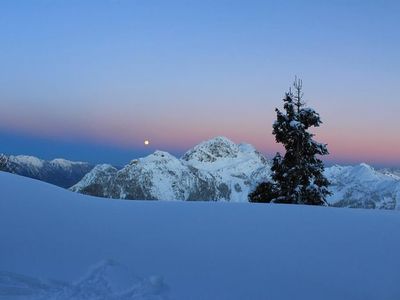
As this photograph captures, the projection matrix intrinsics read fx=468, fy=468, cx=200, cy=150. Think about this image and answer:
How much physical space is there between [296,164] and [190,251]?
56.9 feet

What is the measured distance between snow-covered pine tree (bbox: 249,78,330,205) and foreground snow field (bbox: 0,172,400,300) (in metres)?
13.7

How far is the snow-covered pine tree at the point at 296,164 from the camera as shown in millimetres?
23016

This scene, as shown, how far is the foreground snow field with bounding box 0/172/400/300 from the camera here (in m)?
5.98

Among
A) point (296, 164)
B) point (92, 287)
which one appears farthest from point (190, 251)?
point (296, 164)

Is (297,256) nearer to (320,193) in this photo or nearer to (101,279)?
(101,279)

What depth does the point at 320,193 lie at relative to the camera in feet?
75.4

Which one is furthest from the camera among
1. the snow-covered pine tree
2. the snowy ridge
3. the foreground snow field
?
the snow-covered pine tree

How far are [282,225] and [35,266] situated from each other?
4.15 meters

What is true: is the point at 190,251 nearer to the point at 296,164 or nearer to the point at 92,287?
the point at 92,287

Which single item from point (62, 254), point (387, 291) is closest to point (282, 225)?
point (387, 291)

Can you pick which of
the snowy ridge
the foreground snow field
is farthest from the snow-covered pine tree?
the snowy ridge

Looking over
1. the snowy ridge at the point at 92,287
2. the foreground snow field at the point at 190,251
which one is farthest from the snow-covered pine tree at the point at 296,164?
the snowy ridge at the point at 92,287

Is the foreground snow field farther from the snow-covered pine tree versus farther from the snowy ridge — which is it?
the snow-covered pine tree

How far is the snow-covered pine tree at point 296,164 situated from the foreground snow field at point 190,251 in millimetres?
13687
